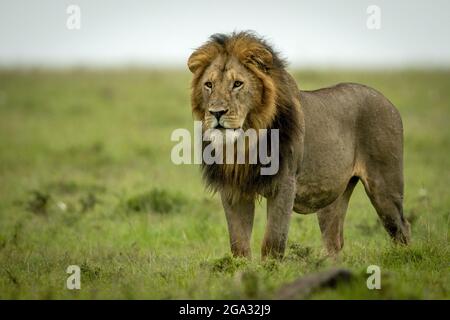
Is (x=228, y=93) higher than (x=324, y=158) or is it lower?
higher

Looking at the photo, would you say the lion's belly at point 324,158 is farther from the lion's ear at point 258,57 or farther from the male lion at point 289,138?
the lion's ear at point 258,57

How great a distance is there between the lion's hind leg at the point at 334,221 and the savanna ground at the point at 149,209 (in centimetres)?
21

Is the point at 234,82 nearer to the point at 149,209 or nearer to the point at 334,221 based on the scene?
the point at 334,221

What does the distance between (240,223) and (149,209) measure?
3200mm

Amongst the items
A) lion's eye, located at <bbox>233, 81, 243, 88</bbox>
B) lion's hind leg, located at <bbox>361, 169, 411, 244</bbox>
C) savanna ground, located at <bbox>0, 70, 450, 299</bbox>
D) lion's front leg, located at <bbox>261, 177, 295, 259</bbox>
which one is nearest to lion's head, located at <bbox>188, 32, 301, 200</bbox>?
lion's eye, located at <bbox>233, 81, 243, 88</bbox>

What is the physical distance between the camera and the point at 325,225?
749 centimetres

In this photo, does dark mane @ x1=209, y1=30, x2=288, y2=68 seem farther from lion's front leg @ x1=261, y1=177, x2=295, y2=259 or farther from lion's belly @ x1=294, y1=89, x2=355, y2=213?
lion's front leg @ x1=261, y1=177, x2=295, y2=259

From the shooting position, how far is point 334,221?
7473mm

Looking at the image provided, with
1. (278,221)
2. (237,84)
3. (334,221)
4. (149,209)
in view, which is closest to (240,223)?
(278,221)

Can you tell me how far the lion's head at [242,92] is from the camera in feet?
20.0

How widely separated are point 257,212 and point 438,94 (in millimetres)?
9135

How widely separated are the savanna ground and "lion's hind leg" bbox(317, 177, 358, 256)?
0.70 ft

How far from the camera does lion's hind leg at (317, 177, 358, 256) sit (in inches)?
289
